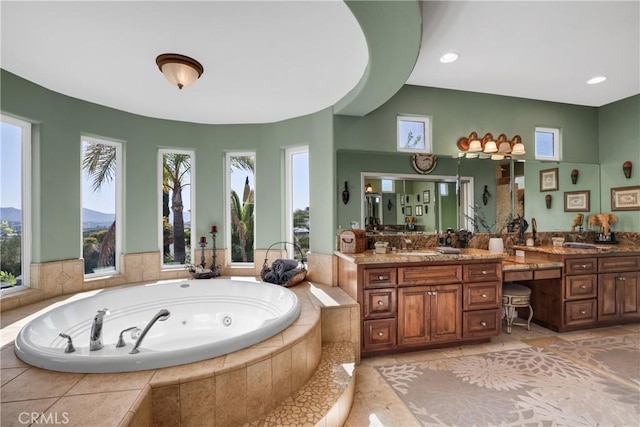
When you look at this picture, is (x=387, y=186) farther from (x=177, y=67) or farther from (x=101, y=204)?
(x=101, y=204)

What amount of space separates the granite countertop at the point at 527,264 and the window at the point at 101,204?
14.4ft

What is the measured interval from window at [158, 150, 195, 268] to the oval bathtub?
2.77 feet

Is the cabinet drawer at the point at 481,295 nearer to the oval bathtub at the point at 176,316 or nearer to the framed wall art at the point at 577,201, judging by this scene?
the oval bathtub at the point at 176,316

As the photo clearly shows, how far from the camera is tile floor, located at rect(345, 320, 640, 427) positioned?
72.7 inches

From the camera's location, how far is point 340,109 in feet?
9.94

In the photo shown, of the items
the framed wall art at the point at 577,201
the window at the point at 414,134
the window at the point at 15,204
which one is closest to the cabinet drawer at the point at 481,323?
the window at the point at 414,134

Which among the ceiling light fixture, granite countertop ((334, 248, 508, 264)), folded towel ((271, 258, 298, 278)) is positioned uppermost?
the ceiling light fixture

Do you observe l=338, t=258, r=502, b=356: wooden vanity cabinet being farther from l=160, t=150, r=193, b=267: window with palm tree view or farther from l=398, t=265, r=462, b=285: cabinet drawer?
l=160, t=150, r=193, b=267: window with palm tree view

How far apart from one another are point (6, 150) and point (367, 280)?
3510 mm

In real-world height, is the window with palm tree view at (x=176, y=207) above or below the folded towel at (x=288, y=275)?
above

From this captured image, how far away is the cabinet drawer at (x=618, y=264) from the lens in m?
3.20

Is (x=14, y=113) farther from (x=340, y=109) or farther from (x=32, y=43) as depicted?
(x=340, y=109)

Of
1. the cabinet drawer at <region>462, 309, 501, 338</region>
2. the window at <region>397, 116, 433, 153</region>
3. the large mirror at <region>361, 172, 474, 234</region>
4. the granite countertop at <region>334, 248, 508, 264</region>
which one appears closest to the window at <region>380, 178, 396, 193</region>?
the large mirror at <region>361, 172, 474, 234</region>

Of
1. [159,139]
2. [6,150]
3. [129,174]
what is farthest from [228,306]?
[6,150]
